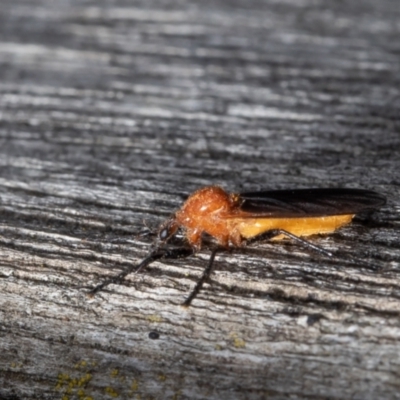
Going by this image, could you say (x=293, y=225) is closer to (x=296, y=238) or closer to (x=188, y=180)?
(x=296, y=238)

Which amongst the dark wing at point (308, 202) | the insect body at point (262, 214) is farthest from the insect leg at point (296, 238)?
the dark wing at point (308, 202)

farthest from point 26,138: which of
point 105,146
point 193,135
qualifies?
point 193,135

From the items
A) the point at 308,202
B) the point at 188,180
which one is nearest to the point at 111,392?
the point at 308,202

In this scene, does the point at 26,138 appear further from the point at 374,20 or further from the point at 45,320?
the point at 374,20

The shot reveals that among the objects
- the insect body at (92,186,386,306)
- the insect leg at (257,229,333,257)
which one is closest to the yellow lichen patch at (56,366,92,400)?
the insect body at (92,186,386,306)

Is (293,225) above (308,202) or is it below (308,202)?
below

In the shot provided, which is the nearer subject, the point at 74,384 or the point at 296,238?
the point at 74,384
